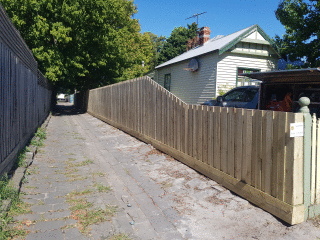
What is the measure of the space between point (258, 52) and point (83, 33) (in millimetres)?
12528

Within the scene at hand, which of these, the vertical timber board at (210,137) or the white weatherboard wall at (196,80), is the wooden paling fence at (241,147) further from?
the white weatherboard wall at (196,80)

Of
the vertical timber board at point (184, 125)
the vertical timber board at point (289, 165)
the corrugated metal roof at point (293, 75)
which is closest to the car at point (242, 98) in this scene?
the corrugated metal roof at point (293, 75)

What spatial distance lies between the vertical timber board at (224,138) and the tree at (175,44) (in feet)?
134

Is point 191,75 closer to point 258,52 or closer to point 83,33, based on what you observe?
point 258,52

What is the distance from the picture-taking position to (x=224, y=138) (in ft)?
16.0

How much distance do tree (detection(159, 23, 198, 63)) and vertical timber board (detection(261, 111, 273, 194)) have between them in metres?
41.7

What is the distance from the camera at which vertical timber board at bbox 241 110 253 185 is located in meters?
4.24

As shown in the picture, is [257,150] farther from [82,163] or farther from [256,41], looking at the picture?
[256,41]

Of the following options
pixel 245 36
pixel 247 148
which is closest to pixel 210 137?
pixel 247 148

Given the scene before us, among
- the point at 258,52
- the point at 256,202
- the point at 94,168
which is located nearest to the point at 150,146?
the point at 94,168

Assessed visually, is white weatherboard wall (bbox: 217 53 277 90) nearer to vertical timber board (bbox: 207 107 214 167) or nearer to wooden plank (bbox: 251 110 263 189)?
vertical timber board (bbox: 207 107 214 167)

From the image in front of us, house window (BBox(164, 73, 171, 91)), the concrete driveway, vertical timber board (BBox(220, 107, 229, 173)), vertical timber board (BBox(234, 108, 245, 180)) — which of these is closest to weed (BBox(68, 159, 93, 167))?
the concrete driveway

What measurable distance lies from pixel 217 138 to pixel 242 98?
5.44 meters

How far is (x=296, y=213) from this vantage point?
11.5 feet
